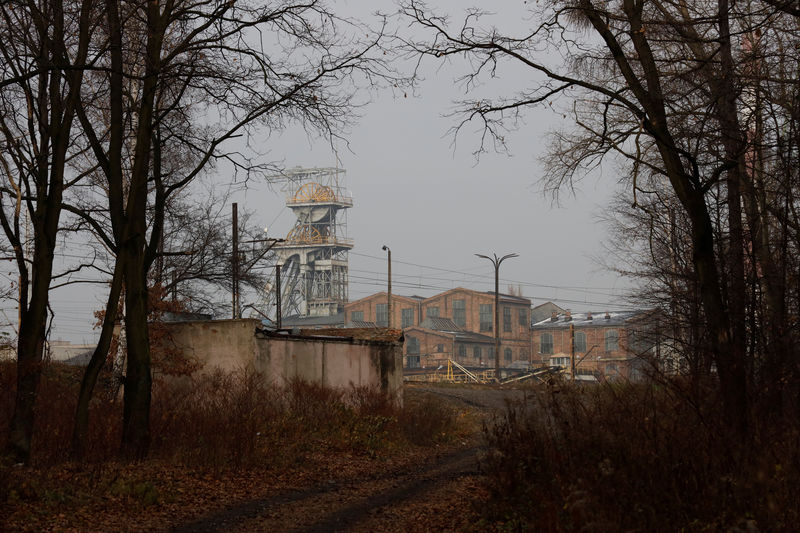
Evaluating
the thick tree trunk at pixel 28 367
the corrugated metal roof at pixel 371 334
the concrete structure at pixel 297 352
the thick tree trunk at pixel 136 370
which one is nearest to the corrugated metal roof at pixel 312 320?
the corrugated metal roof at pixel 371 334

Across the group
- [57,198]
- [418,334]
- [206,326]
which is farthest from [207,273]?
[418,334]

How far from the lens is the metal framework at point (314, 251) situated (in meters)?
121

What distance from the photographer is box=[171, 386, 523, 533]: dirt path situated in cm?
947

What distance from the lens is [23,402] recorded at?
39.7ft

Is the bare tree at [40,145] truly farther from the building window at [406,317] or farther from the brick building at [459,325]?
the building window at [406,317]

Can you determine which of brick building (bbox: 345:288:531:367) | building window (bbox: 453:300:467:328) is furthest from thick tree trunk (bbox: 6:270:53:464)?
building window (bbox: 453:300:467:328)

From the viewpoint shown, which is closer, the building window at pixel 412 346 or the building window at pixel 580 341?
the building window at pixel 412 346

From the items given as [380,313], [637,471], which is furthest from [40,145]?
[380,313]

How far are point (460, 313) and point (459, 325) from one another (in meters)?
1.43

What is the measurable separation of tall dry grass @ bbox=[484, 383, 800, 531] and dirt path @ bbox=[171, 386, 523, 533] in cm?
A: 63

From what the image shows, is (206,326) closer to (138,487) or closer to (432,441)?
(432,441)

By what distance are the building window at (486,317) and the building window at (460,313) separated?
2.15 m

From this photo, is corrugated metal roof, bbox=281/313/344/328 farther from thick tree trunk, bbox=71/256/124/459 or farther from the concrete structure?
thick tree trunk, bbox=71/256/124/459

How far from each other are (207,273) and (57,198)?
61.3 ft
